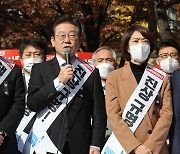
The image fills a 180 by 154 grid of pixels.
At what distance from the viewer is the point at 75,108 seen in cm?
346

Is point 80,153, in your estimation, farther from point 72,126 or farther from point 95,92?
point 95,92

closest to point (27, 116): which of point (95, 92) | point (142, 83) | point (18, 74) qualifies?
point (18, 74)

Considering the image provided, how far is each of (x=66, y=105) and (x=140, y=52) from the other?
0.84 m

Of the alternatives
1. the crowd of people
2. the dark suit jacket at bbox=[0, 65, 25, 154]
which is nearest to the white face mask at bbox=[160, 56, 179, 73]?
the crowd of people

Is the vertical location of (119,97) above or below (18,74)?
below

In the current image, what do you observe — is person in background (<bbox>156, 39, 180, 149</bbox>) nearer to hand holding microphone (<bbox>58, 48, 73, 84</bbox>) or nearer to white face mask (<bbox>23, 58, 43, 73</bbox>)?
white face mask (<bbox>23, 58, 43, 73</bbox>)

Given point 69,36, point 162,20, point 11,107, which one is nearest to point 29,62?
point 11,107

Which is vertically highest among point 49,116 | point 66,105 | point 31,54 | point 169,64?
point 31,54

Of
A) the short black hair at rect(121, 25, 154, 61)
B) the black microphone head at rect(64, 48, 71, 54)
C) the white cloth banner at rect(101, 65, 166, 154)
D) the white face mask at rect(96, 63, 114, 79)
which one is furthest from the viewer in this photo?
the white face mask at rect(96, 63, 114, 79)

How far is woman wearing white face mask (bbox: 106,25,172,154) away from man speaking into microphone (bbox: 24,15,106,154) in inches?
5.7

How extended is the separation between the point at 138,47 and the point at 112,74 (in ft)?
1.18

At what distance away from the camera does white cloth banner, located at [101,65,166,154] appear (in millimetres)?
3564

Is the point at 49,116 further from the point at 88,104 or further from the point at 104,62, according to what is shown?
the point at 104,62

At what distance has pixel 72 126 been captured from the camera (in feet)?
11.2
